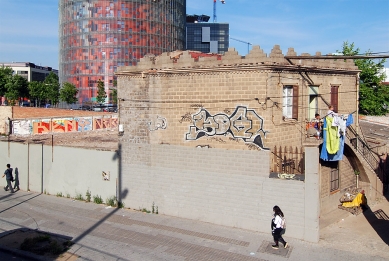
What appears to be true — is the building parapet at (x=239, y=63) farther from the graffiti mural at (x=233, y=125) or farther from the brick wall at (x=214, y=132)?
the graffiti mural at (x=233, y=125)

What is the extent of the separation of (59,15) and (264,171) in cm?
9798

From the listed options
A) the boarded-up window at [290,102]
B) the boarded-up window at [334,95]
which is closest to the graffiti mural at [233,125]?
the boarded-up window at [290,102]

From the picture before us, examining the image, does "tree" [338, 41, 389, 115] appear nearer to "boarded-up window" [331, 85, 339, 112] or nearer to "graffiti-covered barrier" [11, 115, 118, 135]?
"boarded-up window" [331, 85, 339, 112]

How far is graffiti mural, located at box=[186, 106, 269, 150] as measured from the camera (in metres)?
14.1

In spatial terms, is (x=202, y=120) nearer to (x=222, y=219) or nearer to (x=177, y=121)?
(x=177, y=121)

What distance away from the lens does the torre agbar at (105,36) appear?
91000mm

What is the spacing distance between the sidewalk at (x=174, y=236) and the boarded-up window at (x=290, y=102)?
4415 millimetres

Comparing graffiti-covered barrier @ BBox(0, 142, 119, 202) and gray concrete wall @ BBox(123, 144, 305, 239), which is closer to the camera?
gray concrete wall @ BBox(123, 144, 305, 239)

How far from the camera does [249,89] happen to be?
46.2 feet

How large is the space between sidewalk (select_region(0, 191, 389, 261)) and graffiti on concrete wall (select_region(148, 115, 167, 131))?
3.57 m

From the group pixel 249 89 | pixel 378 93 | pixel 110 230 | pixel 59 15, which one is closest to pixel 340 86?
pixel 249 89

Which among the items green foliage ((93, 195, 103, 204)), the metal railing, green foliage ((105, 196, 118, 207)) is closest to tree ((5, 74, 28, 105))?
green foliage ((93, 195, 103, 204))

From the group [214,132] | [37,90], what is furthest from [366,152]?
[37,90]

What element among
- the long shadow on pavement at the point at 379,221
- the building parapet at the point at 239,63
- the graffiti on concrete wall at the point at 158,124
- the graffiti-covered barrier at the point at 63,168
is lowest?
the long shadow on pavement at the point at 379,221
